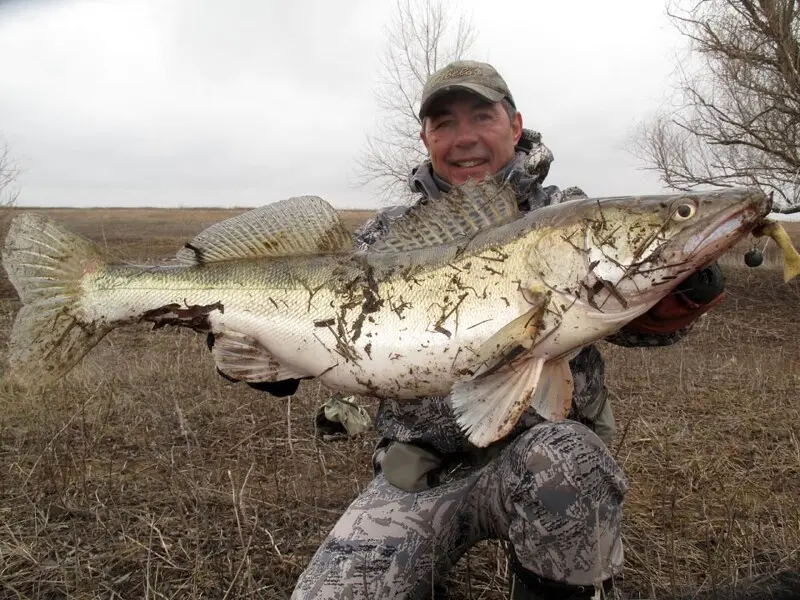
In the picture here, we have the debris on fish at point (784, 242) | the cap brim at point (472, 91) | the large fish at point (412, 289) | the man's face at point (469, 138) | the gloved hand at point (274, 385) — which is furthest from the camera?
the man's face at point (469, 138)

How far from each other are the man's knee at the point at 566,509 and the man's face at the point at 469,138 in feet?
5.59

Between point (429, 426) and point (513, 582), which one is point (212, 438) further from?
point (513, 582)

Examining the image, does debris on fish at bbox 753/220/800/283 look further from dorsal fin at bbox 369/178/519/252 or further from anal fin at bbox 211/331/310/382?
anal fin at bbox 211/331/310/382

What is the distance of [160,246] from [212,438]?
20.9 metres

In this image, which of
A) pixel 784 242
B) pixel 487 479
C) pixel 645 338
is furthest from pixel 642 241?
pixel 487 479

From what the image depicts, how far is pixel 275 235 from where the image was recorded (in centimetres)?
288

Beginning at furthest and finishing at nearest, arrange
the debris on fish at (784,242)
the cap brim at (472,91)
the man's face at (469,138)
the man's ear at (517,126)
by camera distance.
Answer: the man's ear at (517,126), the man's face at (469,138), the cap brim at (472,91), the debris on fish at (784,242)

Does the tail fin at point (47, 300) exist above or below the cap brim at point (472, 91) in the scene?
below

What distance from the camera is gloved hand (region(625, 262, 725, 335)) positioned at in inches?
98.8

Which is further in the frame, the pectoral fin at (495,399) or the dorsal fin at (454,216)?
Answer: the dorsal fin at (454,216)

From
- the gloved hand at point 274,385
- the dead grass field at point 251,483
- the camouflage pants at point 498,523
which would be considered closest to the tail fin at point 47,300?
the gloved hand at point 274,385

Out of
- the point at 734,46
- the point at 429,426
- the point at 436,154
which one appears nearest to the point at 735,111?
the point at 734,46

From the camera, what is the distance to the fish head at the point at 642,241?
2156 millimetres

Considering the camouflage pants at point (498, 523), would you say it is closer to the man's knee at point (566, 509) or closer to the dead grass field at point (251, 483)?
the man's knee at point (566, 509)
